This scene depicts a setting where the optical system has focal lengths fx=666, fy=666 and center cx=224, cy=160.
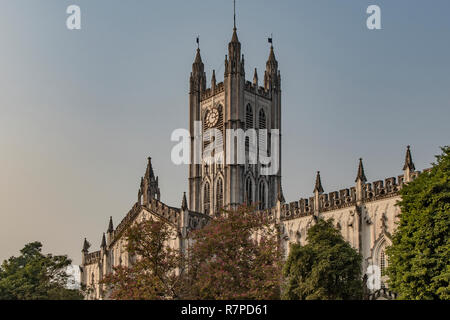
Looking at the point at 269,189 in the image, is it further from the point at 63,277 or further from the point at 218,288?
the point at 218,288

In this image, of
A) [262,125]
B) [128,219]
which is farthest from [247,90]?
[128,219]

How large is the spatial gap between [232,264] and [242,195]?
46436mm

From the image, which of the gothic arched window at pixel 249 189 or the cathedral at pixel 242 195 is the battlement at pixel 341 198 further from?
the gothic arched window at pixel 249 189

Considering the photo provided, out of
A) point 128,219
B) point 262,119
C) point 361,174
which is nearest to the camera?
point 361,174

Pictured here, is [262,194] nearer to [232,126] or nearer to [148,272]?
[232,126]

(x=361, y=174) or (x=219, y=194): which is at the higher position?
(x=219, y=194)

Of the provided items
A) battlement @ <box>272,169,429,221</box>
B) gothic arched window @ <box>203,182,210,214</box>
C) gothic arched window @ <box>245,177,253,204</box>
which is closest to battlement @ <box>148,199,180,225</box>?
battlement @ <box>272,169,429,221</box>

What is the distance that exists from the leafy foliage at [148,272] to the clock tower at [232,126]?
136ft

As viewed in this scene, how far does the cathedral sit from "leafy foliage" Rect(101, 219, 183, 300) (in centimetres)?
1534

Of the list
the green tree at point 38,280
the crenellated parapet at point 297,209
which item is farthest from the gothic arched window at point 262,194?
the green tree at point 38,280

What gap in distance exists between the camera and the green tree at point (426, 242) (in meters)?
36.1

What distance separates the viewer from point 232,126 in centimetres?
8675
